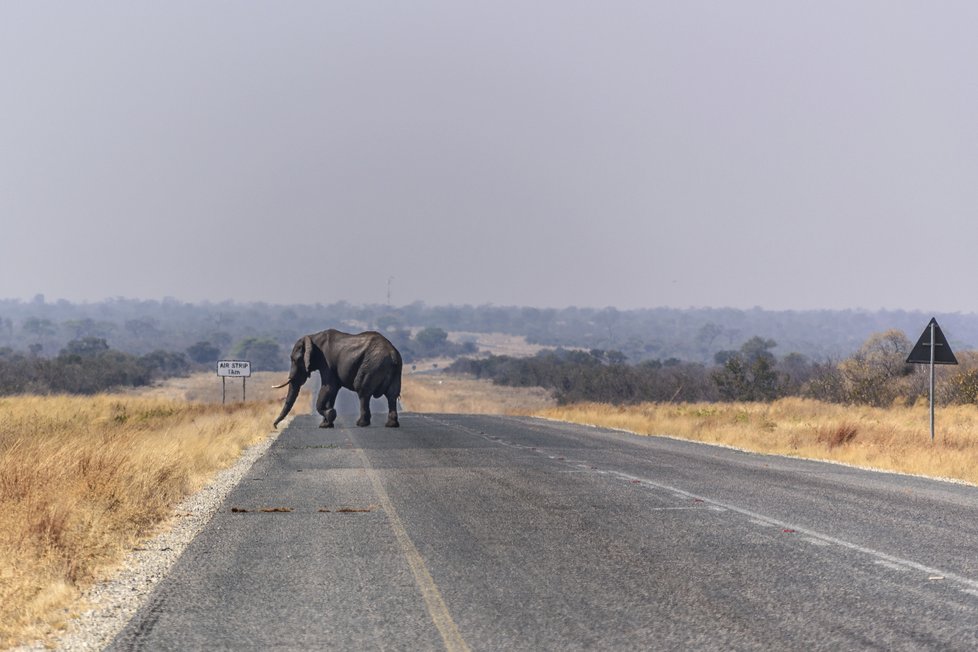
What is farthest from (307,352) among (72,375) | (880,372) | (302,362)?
(72,375)

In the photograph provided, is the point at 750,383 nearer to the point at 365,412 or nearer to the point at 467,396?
the point at 467,396

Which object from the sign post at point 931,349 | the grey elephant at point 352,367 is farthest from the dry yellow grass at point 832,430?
the grey elephant at point 352,367

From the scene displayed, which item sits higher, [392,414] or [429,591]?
[429,591]

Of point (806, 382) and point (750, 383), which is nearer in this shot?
point (750, 383)

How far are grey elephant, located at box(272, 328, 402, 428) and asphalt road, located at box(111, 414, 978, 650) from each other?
44.4 ft

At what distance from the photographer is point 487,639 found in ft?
24.0

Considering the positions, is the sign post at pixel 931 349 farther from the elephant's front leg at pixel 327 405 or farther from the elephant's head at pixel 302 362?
the elephant's head at pixel 302 362

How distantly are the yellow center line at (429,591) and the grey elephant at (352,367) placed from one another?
708 inches

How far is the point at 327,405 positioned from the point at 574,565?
902 inches

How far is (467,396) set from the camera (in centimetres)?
9362

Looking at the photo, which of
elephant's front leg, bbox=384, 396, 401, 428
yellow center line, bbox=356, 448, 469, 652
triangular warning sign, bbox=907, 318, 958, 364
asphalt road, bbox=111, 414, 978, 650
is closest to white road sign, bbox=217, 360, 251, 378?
elephant's front leg, bbox=384, 396, 401, 428

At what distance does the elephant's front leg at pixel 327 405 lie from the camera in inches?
1259

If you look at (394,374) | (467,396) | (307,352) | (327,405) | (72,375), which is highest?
(307,352)

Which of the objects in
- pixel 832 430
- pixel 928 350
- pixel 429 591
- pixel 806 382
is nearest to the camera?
pixel 429 591
